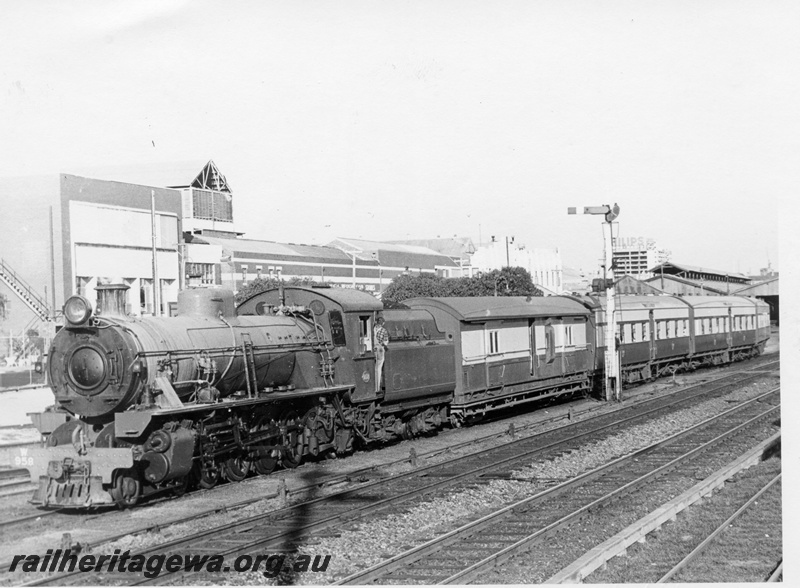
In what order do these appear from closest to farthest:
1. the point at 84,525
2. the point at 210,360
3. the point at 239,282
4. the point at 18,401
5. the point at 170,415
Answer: the point at 84,525
the point at 170,415
the point at 210,360
the point at 18,401
the point at 239,282

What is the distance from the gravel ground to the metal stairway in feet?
92.9

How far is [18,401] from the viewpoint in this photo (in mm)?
25297

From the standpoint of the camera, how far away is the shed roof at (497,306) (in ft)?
68.9

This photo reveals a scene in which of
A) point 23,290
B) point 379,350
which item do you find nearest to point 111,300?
point 379,350

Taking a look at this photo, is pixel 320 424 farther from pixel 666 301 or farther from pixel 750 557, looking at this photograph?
pixel 666 301

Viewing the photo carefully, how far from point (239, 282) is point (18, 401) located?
99.9 ft

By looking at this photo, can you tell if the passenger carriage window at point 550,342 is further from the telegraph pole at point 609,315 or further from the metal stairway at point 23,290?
the metal stairway at point 23,290

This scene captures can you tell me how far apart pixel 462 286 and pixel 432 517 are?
55.7 m

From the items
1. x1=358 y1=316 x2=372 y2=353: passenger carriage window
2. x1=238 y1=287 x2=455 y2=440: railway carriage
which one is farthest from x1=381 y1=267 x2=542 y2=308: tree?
x1=358 y1=316 x2=372 y2=353: passenger carriage window

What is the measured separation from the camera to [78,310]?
489 inches

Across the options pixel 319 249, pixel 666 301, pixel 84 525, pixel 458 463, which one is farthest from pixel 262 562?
pixel 319 249

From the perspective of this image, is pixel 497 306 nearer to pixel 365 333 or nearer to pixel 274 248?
pixel 365 333

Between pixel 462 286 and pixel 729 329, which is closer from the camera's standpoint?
pixel 729 329

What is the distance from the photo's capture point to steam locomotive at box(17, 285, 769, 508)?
12.2 m
